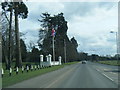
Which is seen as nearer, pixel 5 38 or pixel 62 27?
pixel 5 38

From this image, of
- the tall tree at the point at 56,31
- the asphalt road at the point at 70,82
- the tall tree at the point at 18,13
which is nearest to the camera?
the asphalt road at the point at 70,82

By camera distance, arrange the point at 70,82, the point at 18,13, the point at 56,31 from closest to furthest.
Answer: the point at 70,82 < the point at 18,13 < the point at 56,31

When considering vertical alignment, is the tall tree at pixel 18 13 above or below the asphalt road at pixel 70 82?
above

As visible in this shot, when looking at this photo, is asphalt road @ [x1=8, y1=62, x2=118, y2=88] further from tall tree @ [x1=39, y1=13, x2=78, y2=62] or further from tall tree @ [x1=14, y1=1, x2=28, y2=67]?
tall tree @ [x1=39, y1=13, x2=78, y2=62]

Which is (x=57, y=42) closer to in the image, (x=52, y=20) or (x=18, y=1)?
(x=52, y=20)

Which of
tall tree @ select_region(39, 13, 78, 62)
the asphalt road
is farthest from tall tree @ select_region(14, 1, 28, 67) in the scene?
tall tree @ select_region(39, 13, 78, 62)

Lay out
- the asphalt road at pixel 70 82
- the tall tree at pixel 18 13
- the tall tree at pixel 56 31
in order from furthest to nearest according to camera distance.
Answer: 1. the tall tree at pixel 56 31
2. the tall tree at pixel 18 13
3. the asphalt road at pixel 70 82

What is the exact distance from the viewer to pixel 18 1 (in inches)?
1711

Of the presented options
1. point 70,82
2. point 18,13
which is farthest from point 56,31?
point 70,82

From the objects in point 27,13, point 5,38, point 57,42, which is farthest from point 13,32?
point 57,42

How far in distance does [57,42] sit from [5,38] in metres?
50.4

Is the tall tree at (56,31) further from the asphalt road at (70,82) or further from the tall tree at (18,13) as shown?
the asphalt road at (70,82)

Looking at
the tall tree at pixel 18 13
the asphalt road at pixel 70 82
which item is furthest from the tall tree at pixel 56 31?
the asphalt road at pixel 70 82

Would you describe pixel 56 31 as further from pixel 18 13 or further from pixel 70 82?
pixel 70 82
